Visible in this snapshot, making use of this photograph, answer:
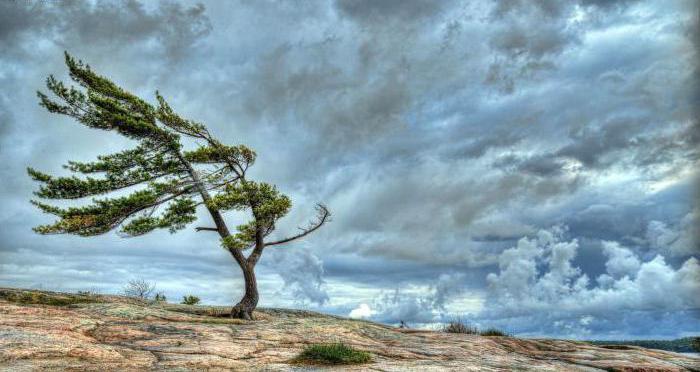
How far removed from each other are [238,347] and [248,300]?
11787 millimetres

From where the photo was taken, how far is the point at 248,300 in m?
24.7

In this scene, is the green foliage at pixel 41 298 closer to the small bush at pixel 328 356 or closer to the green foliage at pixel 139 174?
the green foliage at pixel 139 174

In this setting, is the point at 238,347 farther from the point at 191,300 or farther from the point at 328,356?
the point at 191,300

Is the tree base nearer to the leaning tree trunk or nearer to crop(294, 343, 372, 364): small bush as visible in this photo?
the leaning tree trunk

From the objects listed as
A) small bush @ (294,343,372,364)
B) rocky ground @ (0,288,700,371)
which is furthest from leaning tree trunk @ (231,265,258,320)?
small bush @ (294,343,372,364)

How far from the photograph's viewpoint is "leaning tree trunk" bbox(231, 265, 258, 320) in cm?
2403

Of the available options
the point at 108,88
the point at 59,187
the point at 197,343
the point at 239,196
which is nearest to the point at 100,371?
the point at 197,343

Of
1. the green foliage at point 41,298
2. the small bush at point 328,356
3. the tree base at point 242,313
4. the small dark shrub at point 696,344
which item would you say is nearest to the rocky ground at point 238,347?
the small bush at point 328,356

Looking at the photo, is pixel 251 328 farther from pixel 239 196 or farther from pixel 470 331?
pixel 470 331

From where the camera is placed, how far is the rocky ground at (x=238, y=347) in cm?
1094

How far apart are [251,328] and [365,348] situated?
13.5 ft

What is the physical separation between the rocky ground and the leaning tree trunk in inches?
168

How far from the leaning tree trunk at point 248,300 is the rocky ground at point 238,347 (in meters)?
4.26

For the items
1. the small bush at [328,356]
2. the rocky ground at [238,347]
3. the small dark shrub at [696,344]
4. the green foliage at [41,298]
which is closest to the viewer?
the rocky ground at [238,347]
